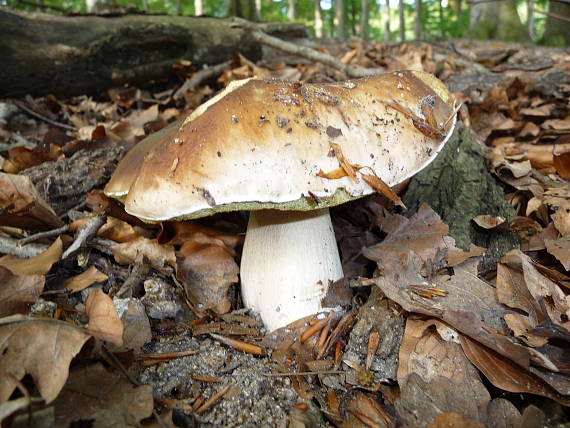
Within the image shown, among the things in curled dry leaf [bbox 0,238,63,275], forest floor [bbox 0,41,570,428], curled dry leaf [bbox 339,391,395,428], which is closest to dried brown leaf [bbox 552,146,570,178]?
forest floor [bbox 0,41,570,428]

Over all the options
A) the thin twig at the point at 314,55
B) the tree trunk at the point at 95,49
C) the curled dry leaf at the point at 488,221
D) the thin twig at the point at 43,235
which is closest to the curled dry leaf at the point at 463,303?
the curled dry leaf at the point at 488,221

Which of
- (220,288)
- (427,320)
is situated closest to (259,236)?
(220,288)

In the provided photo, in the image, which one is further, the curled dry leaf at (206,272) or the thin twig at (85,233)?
the curled dry leaf at (206,272)

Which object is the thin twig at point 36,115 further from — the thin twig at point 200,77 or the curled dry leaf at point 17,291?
the curled dry leaf at point 17,291

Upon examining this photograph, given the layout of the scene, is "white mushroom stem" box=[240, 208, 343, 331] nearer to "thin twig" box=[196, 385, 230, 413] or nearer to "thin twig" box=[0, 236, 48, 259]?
"thin twig" box=[196, 385, 230, 413]

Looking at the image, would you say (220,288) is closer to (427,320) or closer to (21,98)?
(427,320)

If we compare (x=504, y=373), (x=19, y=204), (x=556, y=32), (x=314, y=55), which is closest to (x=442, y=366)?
(x=504, y=373)
